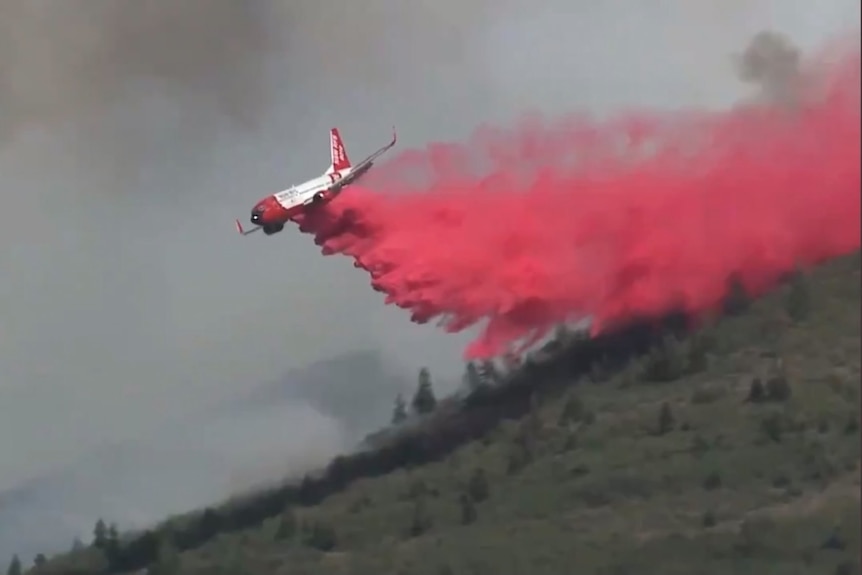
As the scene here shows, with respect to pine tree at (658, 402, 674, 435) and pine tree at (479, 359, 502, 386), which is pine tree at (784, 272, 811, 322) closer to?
pine tree at (658, 402, 674, 435)

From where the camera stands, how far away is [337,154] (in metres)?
45.2

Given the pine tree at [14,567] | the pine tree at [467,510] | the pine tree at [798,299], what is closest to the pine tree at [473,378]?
the pine tree at [467,510]

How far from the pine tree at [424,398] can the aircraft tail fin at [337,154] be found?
6137 millimetres

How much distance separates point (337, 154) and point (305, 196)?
196 cm

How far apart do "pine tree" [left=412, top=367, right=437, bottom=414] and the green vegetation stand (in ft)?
0.13

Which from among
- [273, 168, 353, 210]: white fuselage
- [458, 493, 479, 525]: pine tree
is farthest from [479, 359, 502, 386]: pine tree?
[273, 168, 353, 210]: white fuselage

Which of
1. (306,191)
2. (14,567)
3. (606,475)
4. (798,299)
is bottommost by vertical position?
(606,475)

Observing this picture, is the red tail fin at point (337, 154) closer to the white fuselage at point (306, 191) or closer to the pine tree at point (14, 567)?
the white fuselage at point (306, 191)

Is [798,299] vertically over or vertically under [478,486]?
over

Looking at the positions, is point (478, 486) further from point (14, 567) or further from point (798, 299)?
point (14, 567)

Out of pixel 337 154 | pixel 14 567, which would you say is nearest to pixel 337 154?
pixel 337 154

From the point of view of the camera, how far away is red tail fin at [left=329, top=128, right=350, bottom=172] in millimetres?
44844

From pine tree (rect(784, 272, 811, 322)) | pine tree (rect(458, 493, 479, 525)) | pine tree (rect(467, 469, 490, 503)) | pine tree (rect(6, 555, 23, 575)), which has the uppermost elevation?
pine tree (rect(784, 272, 811, 322))

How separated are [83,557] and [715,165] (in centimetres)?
1904
